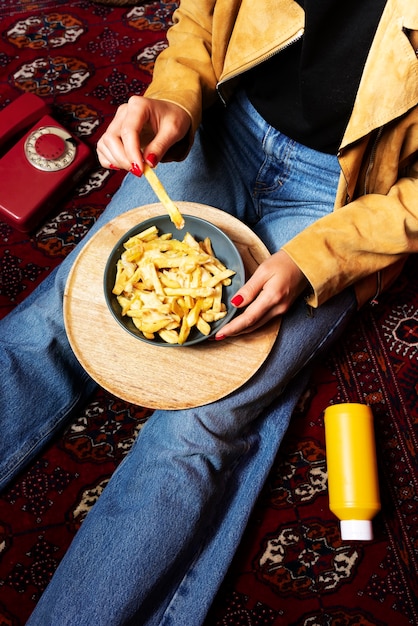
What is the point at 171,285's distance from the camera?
1.15 m

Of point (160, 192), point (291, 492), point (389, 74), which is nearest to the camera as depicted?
point (389, 74)

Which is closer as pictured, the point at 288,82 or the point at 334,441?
the point at 288,82

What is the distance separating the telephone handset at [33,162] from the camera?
5.61 feet

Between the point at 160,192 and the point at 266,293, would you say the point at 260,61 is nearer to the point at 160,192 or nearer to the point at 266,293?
the point at 160,192

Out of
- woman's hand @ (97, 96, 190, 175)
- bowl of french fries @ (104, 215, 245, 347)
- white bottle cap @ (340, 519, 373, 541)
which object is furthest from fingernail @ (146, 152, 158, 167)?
white bottle cap @ (340, 519, 373, 541)

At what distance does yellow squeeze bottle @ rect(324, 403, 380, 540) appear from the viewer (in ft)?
4.60

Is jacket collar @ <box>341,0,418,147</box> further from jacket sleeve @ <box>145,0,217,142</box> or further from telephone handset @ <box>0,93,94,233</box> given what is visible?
telephone handset @ <box>0,93,94,233</box>

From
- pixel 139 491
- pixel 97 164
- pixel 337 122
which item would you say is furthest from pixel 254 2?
pixel 139 491

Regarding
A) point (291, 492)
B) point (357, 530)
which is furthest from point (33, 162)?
point (357, 530)

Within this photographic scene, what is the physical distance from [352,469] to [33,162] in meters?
1.26

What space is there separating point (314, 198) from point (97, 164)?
87cm

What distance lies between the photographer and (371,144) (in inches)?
43.6

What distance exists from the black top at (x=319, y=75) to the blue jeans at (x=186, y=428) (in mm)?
63

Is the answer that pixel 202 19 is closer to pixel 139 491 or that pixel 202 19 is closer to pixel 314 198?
pixel 314 198
